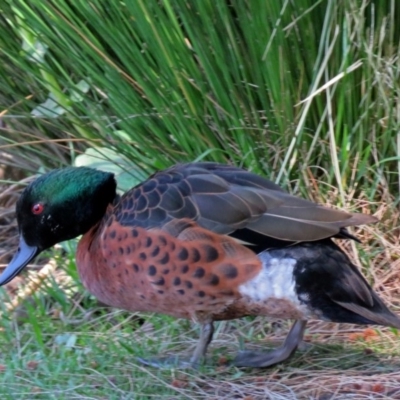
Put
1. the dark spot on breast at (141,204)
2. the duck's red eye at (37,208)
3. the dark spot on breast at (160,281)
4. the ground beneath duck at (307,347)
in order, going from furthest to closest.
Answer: the duck's red eye at (37,208), the dark spot on breast at (141,204), the dark spot on breast at (160,281), the ground beneath duck at (307,347)

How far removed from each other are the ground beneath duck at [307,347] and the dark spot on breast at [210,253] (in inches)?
16.1

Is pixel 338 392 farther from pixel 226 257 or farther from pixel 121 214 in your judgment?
pixel 121 214

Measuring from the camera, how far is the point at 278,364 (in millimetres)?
3082

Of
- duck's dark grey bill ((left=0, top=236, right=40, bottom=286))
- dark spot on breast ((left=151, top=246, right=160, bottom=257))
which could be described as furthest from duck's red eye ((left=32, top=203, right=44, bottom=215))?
dark spot on breast ((left=151, top=246, right=160, bottom=257))

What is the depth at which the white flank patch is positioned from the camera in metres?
2.89

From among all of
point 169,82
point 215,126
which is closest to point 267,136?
point 215,126

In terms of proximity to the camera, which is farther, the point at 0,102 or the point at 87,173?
the point at 0,102

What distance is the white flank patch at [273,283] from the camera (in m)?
2.89

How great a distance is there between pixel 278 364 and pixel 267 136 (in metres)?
1.17

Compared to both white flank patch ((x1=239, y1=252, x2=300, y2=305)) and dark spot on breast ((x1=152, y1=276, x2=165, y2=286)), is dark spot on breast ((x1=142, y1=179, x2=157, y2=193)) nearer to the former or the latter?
dark spot on breast ((x1=152, y1=276, x2=165, y2=286))

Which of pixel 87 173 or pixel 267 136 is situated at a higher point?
pixel 87 173

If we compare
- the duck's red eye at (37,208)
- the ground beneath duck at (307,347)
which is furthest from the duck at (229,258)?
the duck's red eye at (37,208)

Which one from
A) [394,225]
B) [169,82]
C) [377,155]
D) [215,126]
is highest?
[169,82]

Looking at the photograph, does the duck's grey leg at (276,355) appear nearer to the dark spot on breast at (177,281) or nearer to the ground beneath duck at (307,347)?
the ground beneath duck at (307,347)
